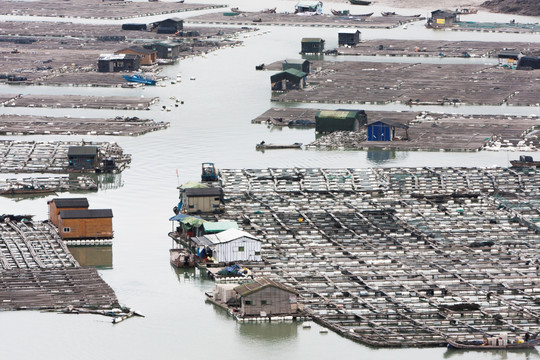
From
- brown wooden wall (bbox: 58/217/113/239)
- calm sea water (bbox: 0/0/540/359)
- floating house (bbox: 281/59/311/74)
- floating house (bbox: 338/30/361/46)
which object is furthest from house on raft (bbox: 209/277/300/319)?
floating house (bbox: 338/30/361/46)

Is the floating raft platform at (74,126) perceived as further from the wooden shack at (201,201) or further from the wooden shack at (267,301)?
the wooden shack at (267,301)

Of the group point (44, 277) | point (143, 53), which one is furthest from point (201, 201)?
point (143, 53)

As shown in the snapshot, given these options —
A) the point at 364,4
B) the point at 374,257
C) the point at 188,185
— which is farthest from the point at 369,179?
the point at 364,4

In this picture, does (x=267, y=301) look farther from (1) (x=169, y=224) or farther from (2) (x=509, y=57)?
(2) (x=509, y=57)

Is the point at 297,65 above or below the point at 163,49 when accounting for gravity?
below

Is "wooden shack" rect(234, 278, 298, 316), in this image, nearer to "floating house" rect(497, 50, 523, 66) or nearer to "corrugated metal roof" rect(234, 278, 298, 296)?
"corrugated metal roof" rect(234, 278, 298, 296)

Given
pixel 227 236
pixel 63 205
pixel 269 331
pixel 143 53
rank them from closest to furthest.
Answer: pixel 269 331 < pixel 227 236 < pixel 63 205 < pixel 143 53
